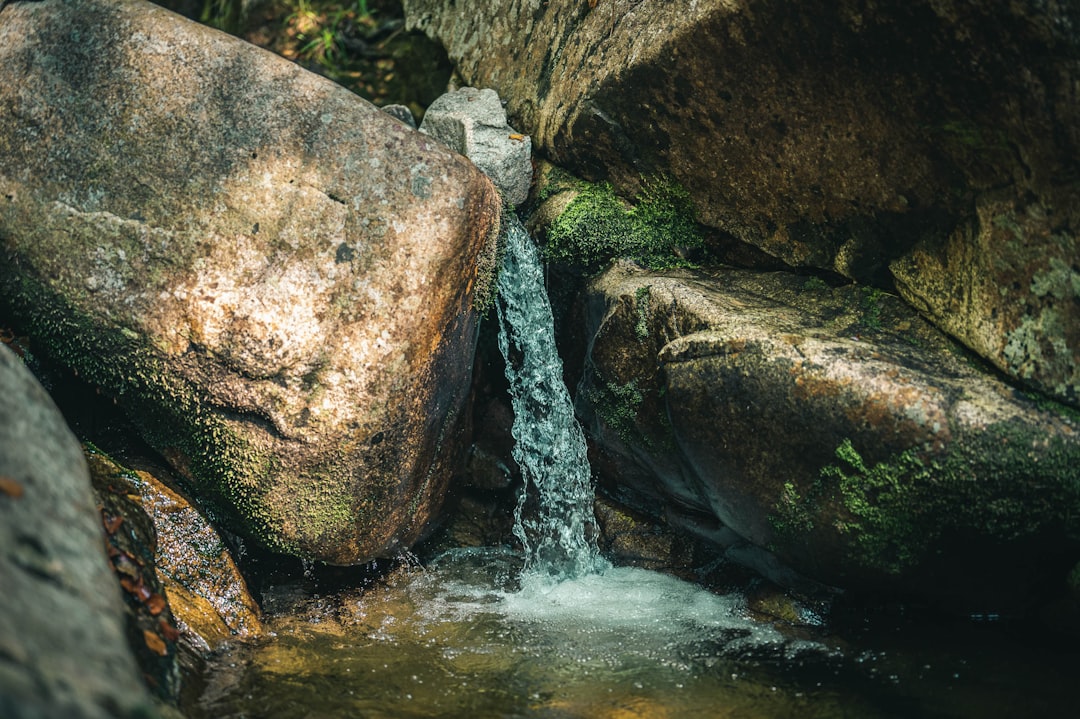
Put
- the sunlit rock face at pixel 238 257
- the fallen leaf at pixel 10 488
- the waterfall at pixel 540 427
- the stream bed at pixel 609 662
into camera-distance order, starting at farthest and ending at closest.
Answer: the waterfall at pixel 540 427
the sunlit rock face at pixel 238 257
the stream bed at pixel 609 662
the fallen leaf at pixel 10 488

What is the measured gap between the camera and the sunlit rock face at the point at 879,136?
9.74 ft

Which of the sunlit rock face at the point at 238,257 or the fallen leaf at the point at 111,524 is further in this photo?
the sunlit rock face at the point at 238,257

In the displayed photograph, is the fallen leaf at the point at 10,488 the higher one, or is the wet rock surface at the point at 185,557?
the fallen leaf at the point at 10,488

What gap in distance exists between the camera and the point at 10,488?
1.93 metres

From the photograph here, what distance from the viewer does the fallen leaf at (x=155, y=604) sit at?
9.01ft

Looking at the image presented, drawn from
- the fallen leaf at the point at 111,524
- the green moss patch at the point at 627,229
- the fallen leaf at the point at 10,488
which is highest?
the green moss patch at the point at 627,229

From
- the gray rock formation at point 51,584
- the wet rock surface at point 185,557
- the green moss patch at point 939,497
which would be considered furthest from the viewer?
the wet rock surface at point 185,557

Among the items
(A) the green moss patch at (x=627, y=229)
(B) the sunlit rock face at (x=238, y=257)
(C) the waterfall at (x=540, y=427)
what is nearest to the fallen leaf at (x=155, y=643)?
(B) the sunlit rock face at (x=238, y=257)

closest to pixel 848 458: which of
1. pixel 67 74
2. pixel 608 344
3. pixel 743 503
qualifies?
pixel 743 503

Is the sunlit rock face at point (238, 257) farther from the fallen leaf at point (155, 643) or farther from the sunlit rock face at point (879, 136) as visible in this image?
the sunlit rock face at point (879, 136)

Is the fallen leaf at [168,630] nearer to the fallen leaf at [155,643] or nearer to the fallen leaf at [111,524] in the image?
the fallen leaf at [155,643]

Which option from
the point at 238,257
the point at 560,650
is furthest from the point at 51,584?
the point at 560,650

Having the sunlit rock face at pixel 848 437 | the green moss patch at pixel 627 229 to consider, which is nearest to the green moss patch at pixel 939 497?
the sunlit rock face at pixel 848 437

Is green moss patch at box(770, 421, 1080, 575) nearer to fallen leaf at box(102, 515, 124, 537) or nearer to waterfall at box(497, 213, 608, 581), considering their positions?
waterfall at box(497, 213, 608, 581)
